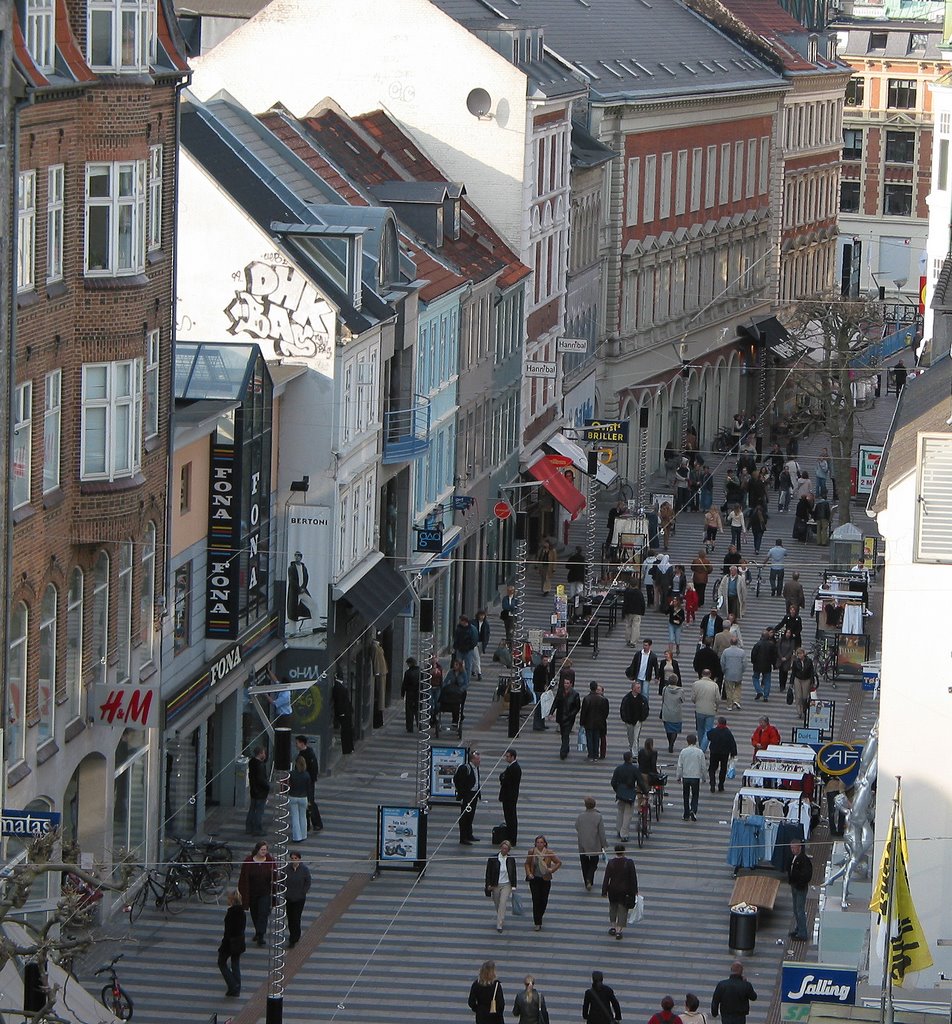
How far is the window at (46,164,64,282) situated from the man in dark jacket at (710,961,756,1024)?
11.3m

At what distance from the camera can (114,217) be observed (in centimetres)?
3338

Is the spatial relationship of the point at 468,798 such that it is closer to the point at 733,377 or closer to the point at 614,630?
the point at 614,630

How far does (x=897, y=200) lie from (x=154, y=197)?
9514cm

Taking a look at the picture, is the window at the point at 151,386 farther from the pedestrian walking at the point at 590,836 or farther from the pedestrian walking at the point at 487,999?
the pedestrian walking at the point at 487,999

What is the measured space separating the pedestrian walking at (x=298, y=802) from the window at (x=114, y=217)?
27.6 feet

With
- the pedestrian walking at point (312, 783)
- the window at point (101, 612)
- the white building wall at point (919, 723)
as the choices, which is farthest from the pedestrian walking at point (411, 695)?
the white building wall at point (919, 723)

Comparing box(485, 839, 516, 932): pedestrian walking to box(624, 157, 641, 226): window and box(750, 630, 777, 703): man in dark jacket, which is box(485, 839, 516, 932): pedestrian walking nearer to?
box(750, 630, 777, 703): man in dark jacket

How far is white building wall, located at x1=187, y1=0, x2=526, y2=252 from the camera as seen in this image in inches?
2349

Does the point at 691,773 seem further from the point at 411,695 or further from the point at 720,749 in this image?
the point at 411,695

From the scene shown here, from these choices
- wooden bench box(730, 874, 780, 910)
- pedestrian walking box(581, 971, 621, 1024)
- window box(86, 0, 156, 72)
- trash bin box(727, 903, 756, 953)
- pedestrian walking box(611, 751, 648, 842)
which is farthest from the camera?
pedestrian walking box(611, 751, 648, 842)

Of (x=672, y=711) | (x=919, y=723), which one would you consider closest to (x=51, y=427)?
(x=919, y=723)

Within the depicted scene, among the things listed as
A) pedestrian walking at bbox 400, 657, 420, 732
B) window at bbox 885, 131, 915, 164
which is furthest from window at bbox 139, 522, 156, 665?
window at bbox 885, 131, 915, 164

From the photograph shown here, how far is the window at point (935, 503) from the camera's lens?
3078 cm

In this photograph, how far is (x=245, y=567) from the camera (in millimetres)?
40000
